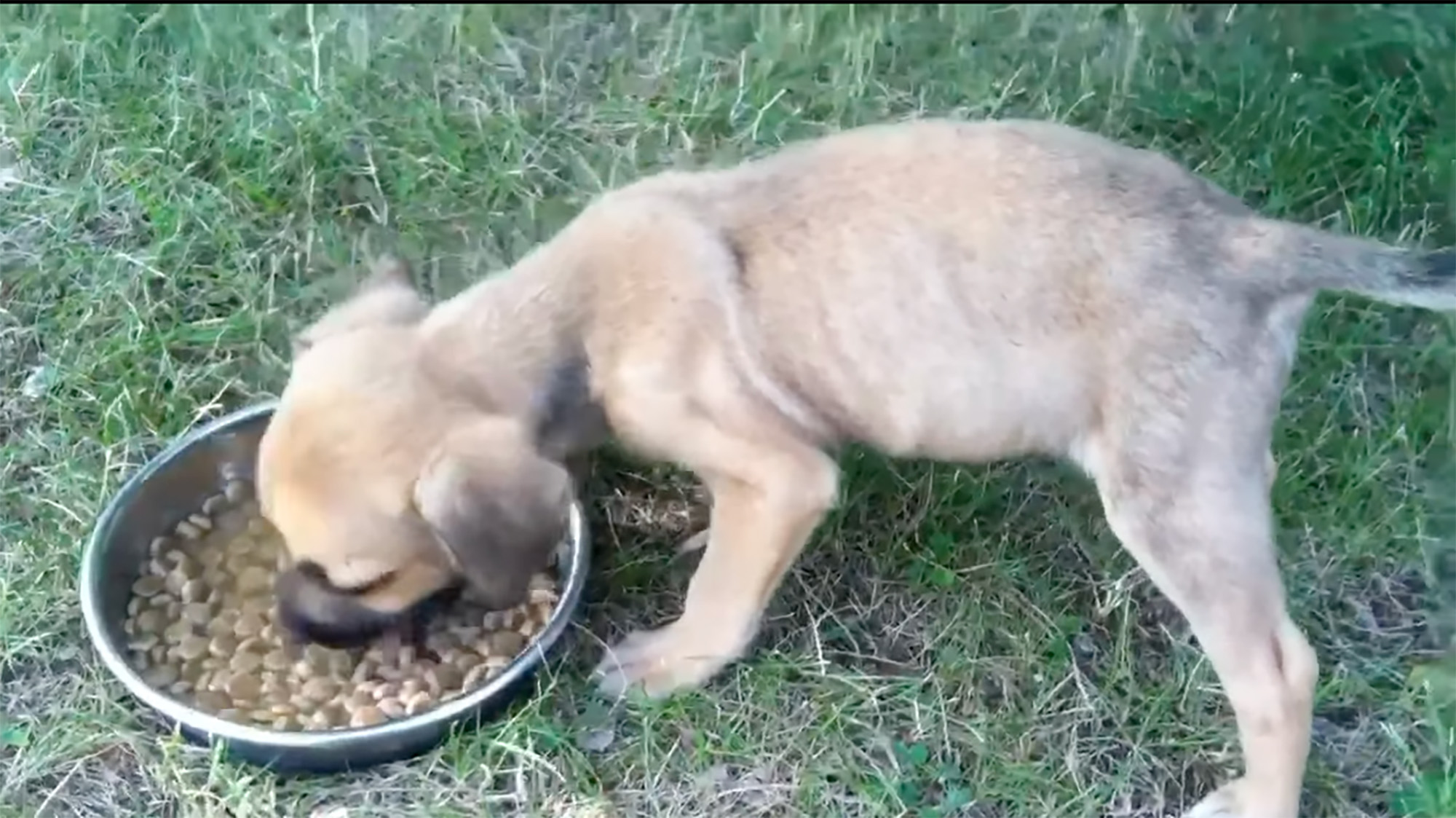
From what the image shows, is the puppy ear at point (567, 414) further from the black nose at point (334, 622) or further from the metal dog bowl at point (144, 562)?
the black nose at point (334, 622)

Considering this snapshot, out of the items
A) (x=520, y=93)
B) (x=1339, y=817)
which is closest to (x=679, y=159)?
(x=520, y=93)

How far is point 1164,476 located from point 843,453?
0.97m

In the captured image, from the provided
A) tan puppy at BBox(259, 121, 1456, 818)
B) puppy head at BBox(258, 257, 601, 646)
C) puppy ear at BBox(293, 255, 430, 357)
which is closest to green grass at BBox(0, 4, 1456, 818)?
tan puppy at BBox(259, 121, 1456, 818)

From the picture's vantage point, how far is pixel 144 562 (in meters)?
4.25

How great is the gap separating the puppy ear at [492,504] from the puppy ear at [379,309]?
1.40 ft

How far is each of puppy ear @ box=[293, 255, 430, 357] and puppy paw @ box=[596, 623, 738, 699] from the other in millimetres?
934

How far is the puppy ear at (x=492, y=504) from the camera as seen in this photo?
3.43m

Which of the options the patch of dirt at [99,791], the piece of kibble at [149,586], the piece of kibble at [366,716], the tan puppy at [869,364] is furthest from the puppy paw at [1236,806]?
the piece of kibble at [149,586]

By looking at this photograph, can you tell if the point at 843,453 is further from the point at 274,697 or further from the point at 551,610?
the point at 274,697

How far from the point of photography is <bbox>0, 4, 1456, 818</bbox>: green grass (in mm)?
4016

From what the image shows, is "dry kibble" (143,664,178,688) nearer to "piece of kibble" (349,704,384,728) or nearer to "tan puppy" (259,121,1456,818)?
"piece of kibble" (349,704,384,728)

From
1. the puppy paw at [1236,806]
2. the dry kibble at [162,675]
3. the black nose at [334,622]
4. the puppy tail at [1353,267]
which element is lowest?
the puppy paw at [1236,806]

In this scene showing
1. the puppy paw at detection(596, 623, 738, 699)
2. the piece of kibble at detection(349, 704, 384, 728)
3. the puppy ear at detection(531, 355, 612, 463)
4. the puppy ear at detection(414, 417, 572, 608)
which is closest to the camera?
the puppy ear at detection(414, 417, 572, 608)

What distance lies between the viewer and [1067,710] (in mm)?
4148
